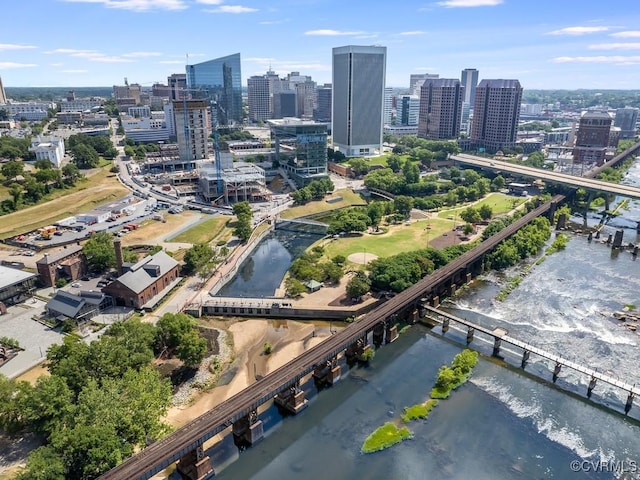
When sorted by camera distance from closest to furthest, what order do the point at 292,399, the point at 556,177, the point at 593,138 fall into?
the point at 292,399
the point at 556,177
the point at 593,138

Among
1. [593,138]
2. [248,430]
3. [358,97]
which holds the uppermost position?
[358,97]

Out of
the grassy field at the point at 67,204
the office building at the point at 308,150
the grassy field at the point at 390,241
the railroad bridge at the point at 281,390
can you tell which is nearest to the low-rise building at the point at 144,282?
the railroad bridge at the point at 281,390

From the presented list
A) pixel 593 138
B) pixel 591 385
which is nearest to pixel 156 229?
pixel 591 385

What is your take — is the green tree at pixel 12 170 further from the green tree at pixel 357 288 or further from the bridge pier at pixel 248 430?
the bridge pier at pixel 248 430

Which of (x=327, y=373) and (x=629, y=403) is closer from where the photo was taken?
(x=629, y=403)

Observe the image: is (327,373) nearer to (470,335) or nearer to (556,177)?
(470,335)

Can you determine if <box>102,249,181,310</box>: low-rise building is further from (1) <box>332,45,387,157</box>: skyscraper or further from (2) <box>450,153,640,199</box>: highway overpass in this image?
(1) <box>332,45,387,157</box>: skyscraper
